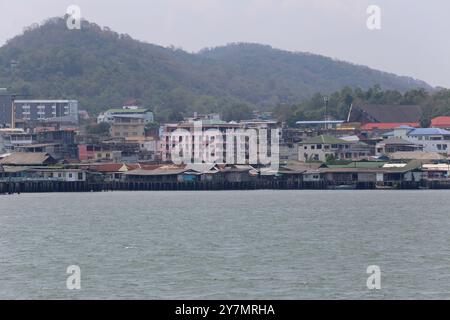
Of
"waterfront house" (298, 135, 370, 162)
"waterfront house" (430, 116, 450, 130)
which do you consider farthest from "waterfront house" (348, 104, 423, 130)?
"waterfront house" (298, 135, 370, 162)

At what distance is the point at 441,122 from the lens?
139 m

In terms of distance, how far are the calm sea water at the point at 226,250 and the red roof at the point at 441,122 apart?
61337 millimetres

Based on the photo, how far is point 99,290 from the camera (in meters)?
34.8

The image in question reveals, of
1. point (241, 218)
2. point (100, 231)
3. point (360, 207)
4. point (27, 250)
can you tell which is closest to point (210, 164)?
point (360, 207)

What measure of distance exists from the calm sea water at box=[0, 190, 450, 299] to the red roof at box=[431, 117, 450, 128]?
6134 centimetres

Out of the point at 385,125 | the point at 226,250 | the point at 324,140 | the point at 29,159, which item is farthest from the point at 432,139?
the point at 226,250

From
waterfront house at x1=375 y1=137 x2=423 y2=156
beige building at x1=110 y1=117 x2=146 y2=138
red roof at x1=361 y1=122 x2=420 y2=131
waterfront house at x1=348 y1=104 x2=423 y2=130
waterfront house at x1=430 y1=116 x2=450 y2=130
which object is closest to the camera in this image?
waterfront house at x1=375 y1=137 x2=423 y2=156

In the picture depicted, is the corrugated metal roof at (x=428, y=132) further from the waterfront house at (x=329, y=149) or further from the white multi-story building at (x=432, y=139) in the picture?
the waterfront house at (x=329, y=149)

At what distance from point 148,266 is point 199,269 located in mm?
1913

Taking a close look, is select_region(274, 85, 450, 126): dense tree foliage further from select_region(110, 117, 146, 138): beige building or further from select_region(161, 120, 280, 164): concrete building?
A: select_region(161, 120, 280, 164): concrete building

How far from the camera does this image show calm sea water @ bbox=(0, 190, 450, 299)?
1375 inches

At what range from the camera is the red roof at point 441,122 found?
138250 millimetres

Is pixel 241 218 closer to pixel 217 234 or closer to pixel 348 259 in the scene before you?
pixel 217 234

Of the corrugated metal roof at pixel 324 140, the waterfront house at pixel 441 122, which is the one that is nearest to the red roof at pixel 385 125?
the waterfront house at pixel 441 122
